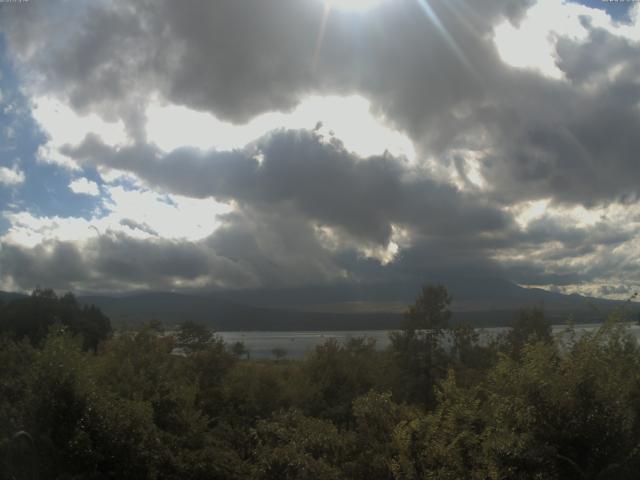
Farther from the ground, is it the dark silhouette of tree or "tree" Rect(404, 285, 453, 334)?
"tree" Rect(404, 285, 453, 334)

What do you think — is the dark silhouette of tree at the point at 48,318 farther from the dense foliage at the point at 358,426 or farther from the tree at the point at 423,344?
the dense foliage at the point at 358,426

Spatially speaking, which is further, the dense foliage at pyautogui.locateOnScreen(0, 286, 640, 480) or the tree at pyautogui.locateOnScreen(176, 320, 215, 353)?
the tree at pyautogui.locateOnScreen(176, 320, 215, 353)

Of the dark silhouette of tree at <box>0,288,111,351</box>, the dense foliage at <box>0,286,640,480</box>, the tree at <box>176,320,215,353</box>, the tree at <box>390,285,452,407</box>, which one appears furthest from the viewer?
the dark silhouette of tree at <box>0,288,111,351</box>

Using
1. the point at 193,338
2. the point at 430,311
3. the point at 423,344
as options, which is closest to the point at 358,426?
the point at 423,344

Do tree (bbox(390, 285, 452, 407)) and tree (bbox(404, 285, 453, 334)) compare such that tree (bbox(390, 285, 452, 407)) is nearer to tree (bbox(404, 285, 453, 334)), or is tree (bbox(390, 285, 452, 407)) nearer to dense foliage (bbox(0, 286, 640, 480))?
tree (bbox(404, 285, 453, 334))

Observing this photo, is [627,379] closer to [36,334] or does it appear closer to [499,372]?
[499,372]

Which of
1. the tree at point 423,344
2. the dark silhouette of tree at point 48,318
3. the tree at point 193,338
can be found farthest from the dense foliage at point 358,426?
the dark silhouette of tree at point 48,318

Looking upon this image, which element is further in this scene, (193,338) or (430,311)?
(193,338)

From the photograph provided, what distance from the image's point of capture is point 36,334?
212 ft

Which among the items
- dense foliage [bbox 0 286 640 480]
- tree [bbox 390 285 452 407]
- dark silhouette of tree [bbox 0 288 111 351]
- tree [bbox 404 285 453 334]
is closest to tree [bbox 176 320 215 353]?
tree [bbox 390 285 452 407]

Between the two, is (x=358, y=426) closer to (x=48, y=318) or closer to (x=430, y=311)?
(x=430, y=311)

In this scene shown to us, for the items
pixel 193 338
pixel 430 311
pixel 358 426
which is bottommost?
pixel 358 426

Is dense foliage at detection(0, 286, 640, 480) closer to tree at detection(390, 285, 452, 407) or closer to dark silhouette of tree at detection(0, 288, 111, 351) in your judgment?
tree at detection(390, 285, 452, 407)

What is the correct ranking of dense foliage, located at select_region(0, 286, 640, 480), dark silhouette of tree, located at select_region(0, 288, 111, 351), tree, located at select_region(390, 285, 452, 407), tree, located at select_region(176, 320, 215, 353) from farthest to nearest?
dark silhouette of tree, located at select_region(0, 288, 111, 351)
tree, located at select_region(176, 320, 215, 353)
tree, located at select_region(390, 285, 452, 407)
dense foliage, located at select_region(0, 286, 640, 480)
